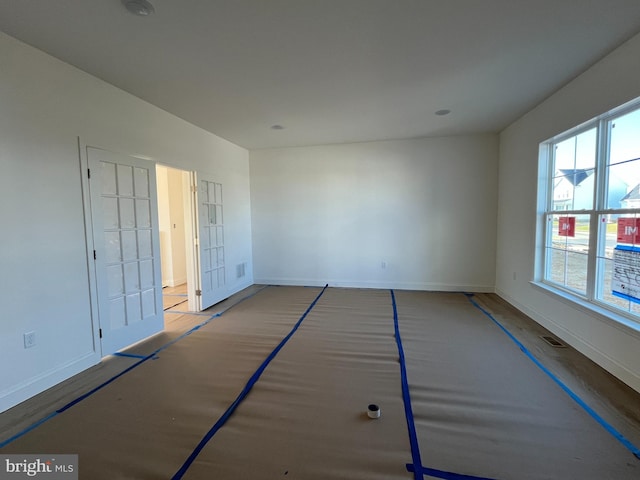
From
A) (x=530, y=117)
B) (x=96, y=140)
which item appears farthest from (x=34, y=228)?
(x=530, y=117)

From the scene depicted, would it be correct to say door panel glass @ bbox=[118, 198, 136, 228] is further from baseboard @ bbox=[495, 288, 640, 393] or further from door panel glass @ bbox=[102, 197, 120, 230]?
baseboard @ bbox=[495, 288, 640, 393]

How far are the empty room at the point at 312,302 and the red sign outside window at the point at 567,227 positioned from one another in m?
0.02

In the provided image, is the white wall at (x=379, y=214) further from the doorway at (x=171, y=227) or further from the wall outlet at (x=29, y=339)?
the wall outlet at (x=29, y=339)

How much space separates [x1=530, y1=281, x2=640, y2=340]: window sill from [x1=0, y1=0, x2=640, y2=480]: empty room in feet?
0.08

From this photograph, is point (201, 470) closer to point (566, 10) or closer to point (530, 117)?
point (566, 10)

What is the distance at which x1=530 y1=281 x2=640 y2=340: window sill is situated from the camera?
2.26 m

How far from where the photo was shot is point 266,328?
140 inches

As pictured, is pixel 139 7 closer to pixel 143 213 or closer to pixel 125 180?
pixel 125 180

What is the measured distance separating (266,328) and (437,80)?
336 cm

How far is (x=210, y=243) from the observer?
4480 millimetres

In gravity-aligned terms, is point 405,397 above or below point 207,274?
below

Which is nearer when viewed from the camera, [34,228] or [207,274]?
[34,228]

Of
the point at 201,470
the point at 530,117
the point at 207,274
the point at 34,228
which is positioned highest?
the point at 530,117

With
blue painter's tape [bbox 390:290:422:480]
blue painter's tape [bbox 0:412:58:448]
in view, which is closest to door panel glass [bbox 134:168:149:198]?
blue painter's tape [bbox 0:412:58:448]
